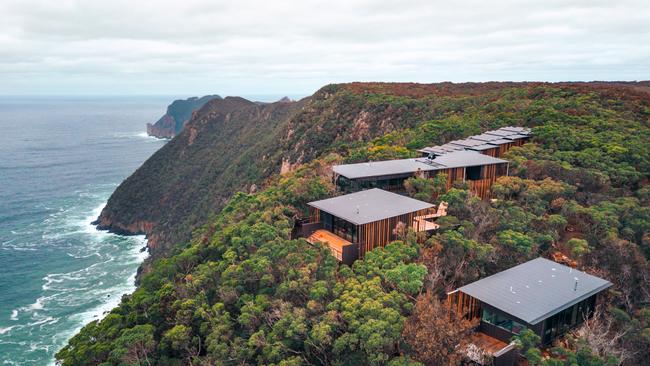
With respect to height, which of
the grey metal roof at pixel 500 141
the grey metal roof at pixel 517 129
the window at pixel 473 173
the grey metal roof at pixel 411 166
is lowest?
the window at pixel 473 173

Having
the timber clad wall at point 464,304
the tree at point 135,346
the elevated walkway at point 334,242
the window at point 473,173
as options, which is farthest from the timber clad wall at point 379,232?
the tree at point 135,346

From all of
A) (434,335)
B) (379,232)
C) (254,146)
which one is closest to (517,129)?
(379,232)

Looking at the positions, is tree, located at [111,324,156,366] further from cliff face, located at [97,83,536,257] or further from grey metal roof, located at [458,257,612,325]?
cliff face, located at [97,83,536,257]

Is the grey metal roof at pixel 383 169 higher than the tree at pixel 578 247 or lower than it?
higher

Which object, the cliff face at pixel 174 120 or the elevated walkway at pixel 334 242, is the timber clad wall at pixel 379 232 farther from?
the cliff face at pixel 174 120

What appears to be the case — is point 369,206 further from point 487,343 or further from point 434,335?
point 434,335

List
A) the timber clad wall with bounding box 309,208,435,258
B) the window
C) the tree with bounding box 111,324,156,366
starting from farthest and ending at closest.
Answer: the window
the timber clad wall with bounding box 309,208,435,258
the tree with bounding box 111,324,156,366

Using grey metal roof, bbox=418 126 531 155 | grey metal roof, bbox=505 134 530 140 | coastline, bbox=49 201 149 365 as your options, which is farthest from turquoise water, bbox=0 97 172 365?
grey metal roof, bbox=505 134 530 140
